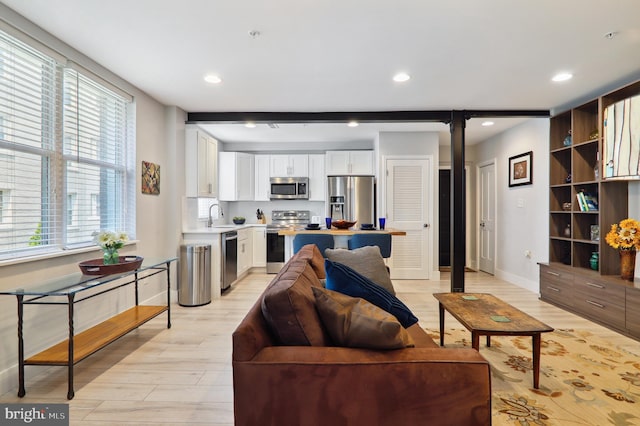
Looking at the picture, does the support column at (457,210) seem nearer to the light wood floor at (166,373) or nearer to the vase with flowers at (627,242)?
the light wood floor at (166,373)

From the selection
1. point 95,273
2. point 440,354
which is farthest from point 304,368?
point 95,273

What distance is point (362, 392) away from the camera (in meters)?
1.10

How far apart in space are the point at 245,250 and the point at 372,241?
8.71 feet

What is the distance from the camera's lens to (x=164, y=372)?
2.36 metres

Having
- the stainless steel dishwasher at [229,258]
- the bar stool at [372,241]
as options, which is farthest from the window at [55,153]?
the bar stool at [372,241]

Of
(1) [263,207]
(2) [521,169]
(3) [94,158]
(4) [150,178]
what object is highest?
(2) [521,169]

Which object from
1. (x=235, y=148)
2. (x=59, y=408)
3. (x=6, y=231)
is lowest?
(x=59, y=408)

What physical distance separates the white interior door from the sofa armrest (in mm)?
5294

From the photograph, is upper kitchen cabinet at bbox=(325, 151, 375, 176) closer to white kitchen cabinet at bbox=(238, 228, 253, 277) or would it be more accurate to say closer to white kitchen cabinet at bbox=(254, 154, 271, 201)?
white kitchen cabinet at bbox=(254, 154, 271, 201)

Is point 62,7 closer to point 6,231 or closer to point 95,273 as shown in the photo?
point 6,231

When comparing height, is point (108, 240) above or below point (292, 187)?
below

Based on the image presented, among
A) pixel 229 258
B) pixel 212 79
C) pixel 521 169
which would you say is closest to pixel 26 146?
pixel 212 79

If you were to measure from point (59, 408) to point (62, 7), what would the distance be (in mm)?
2509

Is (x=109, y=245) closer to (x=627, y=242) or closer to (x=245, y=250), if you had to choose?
(x=245, y=250)
